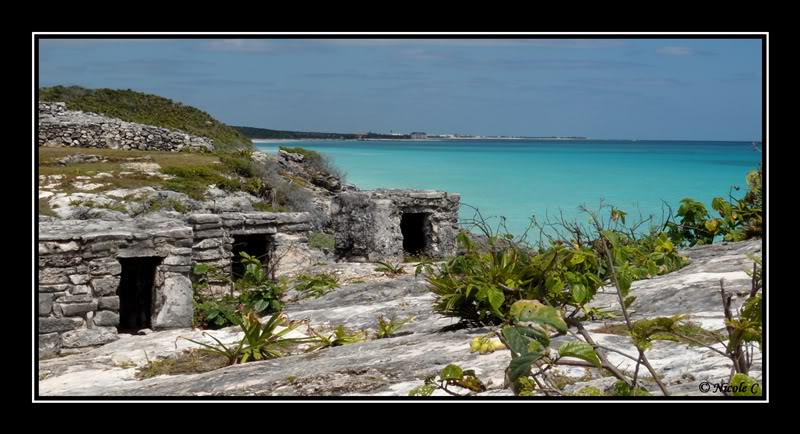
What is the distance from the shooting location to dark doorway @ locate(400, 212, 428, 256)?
651 inches

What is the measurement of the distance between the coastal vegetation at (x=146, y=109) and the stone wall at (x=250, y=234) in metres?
24.0

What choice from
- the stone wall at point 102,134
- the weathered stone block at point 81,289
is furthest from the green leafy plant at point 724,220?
the stone wall at point 102,134

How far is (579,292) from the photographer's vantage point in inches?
227

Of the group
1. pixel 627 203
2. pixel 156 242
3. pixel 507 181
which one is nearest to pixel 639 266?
pixel 156 242

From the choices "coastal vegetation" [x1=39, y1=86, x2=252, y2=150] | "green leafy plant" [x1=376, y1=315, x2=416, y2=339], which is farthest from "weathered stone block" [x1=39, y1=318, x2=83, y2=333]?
"coastal vegetation" [x1=39, y1=86, x2=252, y2=150]

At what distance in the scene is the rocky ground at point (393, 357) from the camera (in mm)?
5012

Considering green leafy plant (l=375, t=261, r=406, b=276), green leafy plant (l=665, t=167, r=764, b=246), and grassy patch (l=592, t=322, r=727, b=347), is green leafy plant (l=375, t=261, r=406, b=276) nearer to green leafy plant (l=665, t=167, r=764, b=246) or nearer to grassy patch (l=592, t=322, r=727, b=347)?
green leafy plant (l=665, t=167, r=764, b=246)

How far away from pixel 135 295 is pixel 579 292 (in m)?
6.94

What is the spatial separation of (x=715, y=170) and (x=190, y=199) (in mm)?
58175

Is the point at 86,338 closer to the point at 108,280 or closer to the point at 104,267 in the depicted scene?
the point at 108,280

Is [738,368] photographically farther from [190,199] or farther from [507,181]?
[507,181]

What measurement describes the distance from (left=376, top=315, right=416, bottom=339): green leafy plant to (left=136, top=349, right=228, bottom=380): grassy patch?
4.30ft

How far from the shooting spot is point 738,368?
3.82m

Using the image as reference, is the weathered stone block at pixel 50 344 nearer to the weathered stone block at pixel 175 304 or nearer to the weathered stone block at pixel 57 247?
the weathered stone block at pixel 57 247
